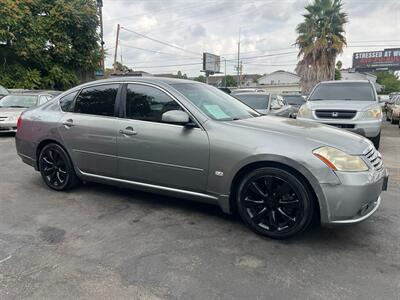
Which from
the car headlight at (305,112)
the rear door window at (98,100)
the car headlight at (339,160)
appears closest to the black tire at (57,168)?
the rear door window at (98,100)

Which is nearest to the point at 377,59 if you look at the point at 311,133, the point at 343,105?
the point at 343,105

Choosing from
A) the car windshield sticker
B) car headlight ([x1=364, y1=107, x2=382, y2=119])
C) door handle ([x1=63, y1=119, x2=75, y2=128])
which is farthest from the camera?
car headlight ([x1=364, y1=107, x2=382, y2=119])

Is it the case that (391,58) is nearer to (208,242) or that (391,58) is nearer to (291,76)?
(291,76)

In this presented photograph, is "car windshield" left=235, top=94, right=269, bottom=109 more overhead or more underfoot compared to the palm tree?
more underfoot

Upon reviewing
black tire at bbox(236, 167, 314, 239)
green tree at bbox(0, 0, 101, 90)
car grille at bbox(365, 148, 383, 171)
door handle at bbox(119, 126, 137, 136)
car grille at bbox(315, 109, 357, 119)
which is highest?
green tree at bbox(0, 0, 101, 90)

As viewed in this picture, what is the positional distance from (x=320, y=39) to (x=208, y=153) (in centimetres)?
2362

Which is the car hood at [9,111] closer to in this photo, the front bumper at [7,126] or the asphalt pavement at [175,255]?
the front bumper at [7,126]

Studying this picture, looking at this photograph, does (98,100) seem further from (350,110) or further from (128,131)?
(350,110)

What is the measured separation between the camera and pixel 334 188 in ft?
9.13

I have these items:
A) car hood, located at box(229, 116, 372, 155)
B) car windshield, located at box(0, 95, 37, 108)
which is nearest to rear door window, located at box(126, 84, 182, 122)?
car hood, located at box(229, 116, 372, 155)

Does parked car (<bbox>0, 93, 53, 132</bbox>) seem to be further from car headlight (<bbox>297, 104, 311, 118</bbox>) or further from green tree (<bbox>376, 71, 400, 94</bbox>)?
green tree (<bbox>376, 71, 400, 94</bbox>)

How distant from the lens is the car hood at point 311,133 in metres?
3.01

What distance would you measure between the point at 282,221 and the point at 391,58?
73954 millimetres

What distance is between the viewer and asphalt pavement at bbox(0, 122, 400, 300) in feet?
7.75
